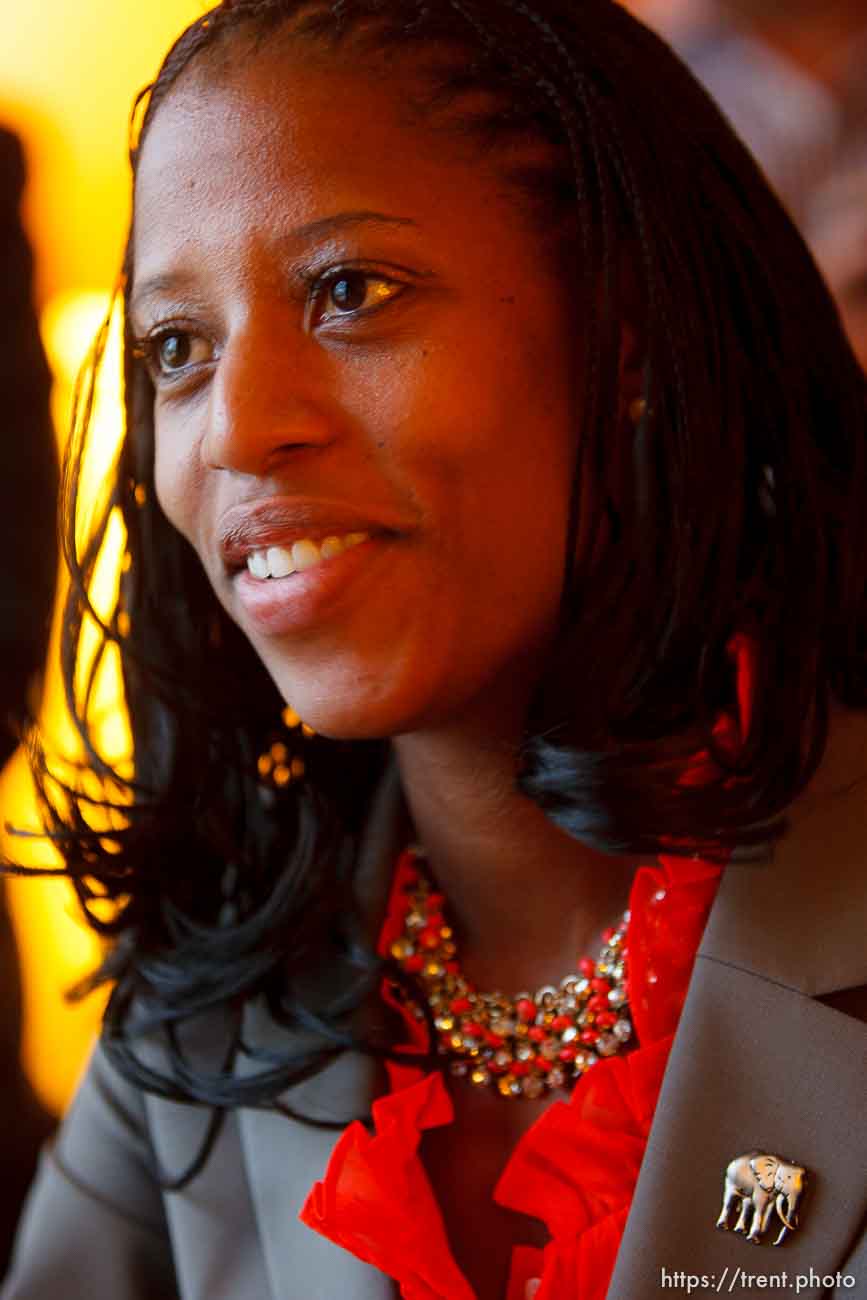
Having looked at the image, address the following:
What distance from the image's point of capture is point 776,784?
0.92 meters

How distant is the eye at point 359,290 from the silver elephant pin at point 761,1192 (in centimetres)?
55

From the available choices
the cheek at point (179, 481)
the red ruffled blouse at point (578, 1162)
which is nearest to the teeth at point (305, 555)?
the cheek at point (179, 481)

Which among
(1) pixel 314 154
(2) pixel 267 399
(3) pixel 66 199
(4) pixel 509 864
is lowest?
(4) pixel 509 864

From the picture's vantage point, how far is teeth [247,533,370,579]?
86 cm

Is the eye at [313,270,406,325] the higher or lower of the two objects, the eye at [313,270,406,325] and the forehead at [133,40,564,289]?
the lower

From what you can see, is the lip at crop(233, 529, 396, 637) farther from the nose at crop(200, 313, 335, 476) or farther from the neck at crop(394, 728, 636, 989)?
the neck at crop(394, 728, 636, 989)

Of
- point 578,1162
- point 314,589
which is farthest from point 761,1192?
point 314,589

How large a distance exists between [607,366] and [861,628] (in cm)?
27

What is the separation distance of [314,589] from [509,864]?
0.93ft

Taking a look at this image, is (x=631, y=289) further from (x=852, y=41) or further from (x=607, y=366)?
(x=852, y=41)

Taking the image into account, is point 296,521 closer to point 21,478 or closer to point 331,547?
point 331,547

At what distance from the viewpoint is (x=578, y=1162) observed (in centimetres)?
94

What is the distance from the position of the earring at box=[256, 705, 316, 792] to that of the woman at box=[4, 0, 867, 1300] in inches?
5.6

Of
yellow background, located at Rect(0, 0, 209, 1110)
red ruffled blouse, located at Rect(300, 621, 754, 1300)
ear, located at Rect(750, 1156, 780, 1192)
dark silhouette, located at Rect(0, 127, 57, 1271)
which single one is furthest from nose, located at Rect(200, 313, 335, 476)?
yellow background, located at Rect(0, 0, 209, 1110)
